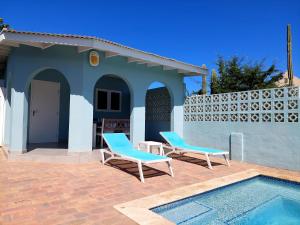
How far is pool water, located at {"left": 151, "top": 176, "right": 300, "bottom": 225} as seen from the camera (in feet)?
13.9

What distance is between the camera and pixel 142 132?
33.8 ft

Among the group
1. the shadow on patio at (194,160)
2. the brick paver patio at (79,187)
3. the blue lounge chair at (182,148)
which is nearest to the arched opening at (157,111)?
the shadow on patio at (194,160)

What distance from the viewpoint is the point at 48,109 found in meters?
11.3

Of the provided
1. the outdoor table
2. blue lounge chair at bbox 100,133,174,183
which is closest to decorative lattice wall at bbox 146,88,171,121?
the outdoor table

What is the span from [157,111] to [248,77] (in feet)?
29.2

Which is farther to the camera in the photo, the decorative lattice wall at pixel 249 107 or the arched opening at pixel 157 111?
the arched opening at pixel 157 111

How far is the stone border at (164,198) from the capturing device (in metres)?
3.75

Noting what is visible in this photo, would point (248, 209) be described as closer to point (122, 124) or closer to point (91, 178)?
point (91, 178)

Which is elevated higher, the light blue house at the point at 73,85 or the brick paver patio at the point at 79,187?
the light blue house at the point at 73,85

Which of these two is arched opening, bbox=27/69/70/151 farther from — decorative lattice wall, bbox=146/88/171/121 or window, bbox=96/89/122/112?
decorative lattice wall, bbox=146/88/171/121

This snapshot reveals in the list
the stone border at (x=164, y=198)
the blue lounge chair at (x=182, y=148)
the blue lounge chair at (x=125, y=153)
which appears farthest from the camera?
the blue lounge chair at (x=182, y=148)

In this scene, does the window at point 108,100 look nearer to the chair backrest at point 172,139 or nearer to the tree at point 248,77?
the chair backrest at point 172,139

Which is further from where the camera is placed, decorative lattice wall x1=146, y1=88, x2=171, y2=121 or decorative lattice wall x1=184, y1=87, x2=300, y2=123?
decorative lattice wall x1=146, y1=88, x2=171, y2=121

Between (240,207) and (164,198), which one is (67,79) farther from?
(240,207)
